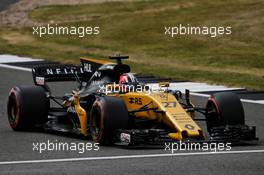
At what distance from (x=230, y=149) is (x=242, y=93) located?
8.11 meters

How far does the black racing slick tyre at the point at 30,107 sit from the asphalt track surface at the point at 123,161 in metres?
A: 0.79

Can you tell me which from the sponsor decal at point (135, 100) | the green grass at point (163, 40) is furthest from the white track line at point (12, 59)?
the sponsor decal at point (135, 100)

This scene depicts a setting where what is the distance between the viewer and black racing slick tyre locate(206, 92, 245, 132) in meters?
16.0

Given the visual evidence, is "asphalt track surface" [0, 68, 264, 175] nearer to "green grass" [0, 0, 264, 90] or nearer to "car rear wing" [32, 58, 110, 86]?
"car rear wing" [32, 58, 110, 86]

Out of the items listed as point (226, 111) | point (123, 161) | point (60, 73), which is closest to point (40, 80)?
point (60, 73)

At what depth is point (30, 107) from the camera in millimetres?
17188

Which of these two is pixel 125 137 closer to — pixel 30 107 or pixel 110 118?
pixel 110 118

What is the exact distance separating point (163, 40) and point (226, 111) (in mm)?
18946

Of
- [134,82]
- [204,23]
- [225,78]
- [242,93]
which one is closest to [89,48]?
[204,23]

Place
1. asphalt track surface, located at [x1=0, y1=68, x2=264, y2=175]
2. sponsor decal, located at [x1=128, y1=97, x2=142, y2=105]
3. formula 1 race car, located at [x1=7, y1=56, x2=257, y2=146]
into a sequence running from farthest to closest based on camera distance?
sponsor decal, located at [x1=128, y1=97, x2=142, y2=105] < formula 1 race car, located at [x1=7, y1=56, x2=257, y2=146] < asphalt track surface, located at [x1=0, y1=68, x2=264, y2=175]

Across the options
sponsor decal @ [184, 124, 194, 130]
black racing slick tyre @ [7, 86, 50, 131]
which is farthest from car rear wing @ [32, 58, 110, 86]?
sponsor decal @ [184, 124, 194, 130]

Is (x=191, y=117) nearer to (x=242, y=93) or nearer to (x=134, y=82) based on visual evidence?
(x=134, y=82)

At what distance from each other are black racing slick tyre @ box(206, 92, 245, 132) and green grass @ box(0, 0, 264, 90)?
306 inches

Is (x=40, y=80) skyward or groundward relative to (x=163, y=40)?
groundward
